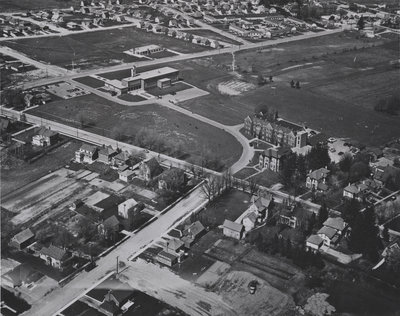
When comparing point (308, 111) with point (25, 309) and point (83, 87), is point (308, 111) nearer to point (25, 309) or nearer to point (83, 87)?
point (83, 87)

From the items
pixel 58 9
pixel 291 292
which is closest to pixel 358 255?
pixel 291 292

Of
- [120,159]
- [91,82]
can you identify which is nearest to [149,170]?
[120,159]

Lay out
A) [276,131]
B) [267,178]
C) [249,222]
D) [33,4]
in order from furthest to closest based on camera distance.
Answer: [33,4] < [276,131] < [267,178] < [249,222]

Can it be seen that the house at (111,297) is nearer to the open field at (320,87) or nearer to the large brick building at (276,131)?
the large brick building at (276,131)

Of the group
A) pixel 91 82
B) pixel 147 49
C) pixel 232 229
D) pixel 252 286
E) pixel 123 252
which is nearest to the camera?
pixel 252 286

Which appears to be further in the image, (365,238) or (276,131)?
(276,131)

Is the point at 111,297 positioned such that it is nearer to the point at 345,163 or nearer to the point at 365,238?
the point at 365,238

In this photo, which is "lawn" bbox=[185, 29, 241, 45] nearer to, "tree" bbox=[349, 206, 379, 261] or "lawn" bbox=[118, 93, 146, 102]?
"lawn" bbox=[118, 93, 146, 102]
